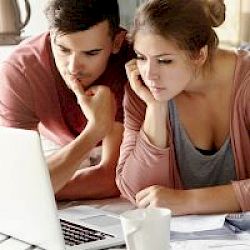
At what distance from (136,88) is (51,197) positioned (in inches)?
23.8

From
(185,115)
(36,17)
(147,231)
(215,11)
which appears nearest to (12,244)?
(147,231)

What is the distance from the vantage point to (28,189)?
942 millimetres

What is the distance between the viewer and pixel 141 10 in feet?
4.58

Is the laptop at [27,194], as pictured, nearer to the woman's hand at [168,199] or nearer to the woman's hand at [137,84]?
the woman's hand at [168,199]

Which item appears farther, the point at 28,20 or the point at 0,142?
the point at 28,20

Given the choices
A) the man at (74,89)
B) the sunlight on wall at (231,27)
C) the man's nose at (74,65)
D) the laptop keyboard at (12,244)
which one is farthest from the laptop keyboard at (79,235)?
the sunlight on wall at (231,27)

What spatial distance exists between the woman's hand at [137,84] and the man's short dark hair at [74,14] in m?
0.15

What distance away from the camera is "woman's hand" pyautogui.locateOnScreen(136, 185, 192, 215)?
1.30 metres

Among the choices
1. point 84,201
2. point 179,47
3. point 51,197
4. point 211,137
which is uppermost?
point 179,47

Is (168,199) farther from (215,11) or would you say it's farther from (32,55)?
(32,55)

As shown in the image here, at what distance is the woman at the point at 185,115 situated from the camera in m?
1.35

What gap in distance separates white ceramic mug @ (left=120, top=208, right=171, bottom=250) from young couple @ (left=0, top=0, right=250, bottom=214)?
1.15 feet

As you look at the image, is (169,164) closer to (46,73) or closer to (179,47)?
(179,47)

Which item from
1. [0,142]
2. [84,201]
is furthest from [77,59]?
[0,142]
